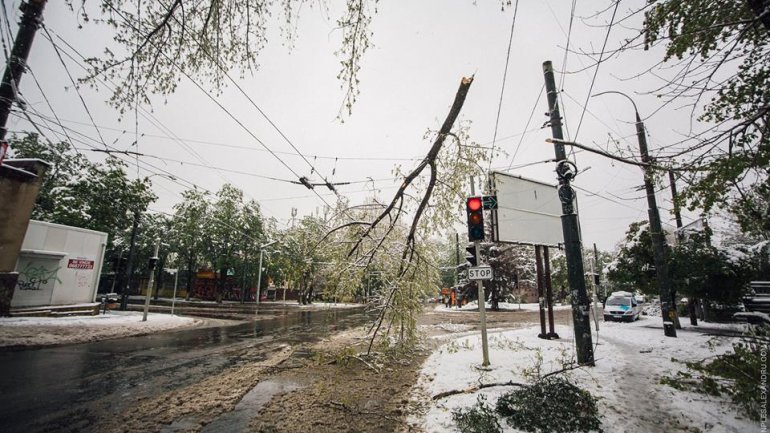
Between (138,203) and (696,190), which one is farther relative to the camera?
(138,203)

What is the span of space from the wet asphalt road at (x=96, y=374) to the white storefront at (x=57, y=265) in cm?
783

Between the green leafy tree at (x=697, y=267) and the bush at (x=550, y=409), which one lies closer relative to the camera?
the bush at (x=550, y=409)

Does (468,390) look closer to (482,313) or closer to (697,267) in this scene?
(482,313)

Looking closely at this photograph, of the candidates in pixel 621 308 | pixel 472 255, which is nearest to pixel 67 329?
pixel 472 255

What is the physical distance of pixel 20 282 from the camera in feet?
47.6

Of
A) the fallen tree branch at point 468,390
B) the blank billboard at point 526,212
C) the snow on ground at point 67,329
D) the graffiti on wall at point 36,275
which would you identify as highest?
the blank billboard at point 526,212

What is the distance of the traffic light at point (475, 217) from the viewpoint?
7449mm

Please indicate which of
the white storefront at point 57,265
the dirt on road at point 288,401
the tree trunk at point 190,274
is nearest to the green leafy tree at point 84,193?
the white storefront at point 57,265

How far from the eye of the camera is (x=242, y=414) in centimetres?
481

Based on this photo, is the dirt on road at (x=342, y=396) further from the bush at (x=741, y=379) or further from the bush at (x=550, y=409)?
the bush at (x=741, y=379)

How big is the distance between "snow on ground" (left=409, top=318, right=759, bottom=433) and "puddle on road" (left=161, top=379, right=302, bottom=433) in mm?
2478

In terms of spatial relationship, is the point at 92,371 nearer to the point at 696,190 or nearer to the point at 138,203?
the point at 696,190

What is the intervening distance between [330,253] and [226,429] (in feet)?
15.8

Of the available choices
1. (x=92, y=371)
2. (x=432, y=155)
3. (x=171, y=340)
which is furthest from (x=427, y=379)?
(x=171, y=340)
